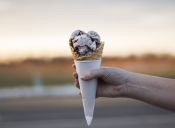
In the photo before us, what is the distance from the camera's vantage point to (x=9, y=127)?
13.4 meters

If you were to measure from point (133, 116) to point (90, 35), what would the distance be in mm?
11981

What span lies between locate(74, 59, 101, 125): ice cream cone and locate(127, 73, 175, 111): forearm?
266mm

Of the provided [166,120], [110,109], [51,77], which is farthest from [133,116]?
[51,77]

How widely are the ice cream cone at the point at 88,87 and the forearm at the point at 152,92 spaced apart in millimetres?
266

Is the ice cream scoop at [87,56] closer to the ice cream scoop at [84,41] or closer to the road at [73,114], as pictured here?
the ice cream scoop at [84,41]

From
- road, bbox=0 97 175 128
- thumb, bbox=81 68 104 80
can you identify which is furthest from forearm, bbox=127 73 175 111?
road, bbox=0 97 175 128

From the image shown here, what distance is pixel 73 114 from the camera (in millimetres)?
15664

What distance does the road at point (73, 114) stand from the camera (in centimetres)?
1336

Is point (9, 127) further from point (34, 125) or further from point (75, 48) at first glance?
point (75, 48)

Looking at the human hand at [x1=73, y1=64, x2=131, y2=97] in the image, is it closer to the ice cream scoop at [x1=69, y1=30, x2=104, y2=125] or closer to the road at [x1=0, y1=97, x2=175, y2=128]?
the ice cream scoop at [x1=69, y1=30, x2=104, y2=125]

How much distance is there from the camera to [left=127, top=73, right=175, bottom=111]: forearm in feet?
11.1

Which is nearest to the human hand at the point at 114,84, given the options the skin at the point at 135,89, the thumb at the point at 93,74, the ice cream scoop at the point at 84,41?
the skin at the point at 135,89

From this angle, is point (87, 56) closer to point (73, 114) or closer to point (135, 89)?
point (135, 89)

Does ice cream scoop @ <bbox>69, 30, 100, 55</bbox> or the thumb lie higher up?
ice cream scoop @ <bbox>69, 30, 100, 55</bbox>
